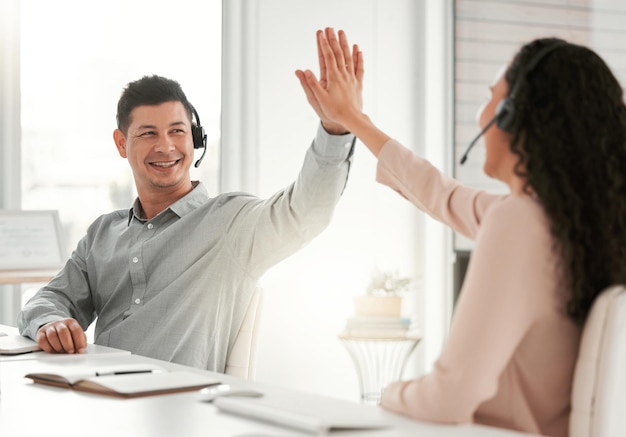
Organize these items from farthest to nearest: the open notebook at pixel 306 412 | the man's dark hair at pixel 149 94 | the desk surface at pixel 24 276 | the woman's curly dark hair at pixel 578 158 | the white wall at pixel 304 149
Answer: the white wall at pixel 304 149 < the desk surface at pixel 24 276 < the man's dark hair at pixel 149 94 < the woman's curly dark hair at pixel 578 158 < the open notebook at pixel 306 412

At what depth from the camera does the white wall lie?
4398mm

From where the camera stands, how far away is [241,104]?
440cm

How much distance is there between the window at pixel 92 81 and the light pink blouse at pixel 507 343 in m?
3.24

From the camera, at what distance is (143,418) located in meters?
1.23

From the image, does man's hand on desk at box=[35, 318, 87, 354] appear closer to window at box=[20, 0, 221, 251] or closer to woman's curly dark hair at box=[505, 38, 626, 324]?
woman's curly dark hair at box=[505, 38, 626, 324]

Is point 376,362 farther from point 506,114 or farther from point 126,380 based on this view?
point 506,114

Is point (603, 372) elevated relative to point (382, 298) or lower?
elevated

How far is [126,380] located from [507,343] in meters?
0.67

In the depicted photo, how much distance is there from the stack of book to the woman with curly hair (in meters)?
2.84

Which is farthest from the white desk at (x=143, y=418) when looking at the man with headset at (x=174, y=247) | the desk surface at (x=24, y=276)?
the desk surface at (x=24, y=276)

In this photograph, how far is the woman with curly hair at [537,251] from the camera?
115cm

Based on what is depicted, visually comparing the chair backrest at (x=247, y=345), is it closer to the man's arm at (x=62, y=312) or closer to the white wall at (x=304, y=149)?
the man's arm at (x=62, y=312)

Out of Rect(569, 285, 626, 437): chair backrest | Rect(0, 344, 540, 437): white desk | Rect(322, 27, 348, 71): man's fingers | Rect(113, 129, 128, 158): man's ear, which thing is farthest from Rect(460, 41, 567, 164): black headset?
Rect(113, 129, 128, 158): man's ear

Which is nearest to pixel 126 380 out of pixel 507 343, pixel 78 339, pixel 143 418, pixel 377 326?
pixel 143 418
